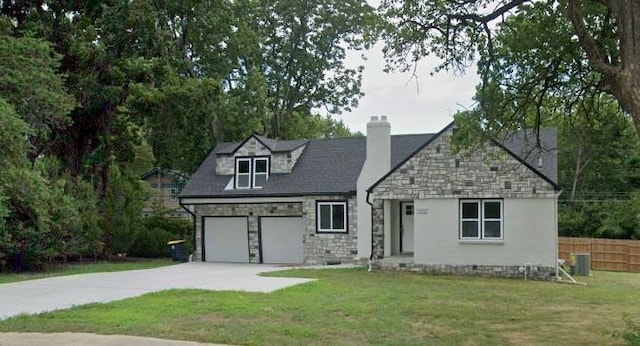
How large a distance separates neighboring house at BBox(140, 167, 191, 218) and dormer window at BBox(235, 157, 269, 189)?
32.2 ft

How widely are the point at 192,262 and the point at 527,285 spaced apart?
13.7 metres

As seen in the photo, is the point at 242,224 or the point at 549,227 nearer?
the point at 549,227

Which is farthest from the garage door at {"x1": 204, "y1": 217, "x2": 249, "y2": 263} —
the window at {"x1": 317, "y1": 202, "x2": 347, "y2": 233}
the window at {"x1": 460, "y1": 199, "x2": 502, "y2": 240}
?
the window at {"x1": 460, "y1": 199, "x2": 502, "y2": 240}

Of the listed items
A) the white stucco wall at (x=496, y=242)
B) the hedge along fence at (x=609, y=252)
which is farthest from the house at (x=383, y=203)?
the hedge along fence at (x=609, y=252)

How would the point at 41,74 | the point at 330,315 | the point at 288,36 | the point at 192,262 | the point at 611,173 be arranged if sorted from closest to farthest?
the point at 330,315
the point at 41,74
the point at 192,262
the point at 611,173
the point at 288,36

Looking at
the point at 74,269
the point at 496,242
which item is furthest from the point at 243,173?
the point at 496,242

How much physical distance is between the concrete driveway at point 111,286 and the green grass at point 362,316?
88 cm

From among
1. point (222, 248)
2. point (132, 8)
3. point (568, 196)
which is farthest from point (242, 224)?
point (568, 196)

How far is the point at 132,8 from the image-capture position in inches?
1046

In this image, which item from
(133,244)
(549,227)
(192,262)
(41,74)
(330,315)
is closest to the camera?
(330,315)

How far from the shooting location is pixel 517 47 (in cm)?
1103

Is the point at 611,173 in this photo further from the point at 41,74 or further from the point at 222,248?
the point at 41,74

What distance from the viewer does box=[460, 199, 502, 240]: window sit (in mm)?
20688

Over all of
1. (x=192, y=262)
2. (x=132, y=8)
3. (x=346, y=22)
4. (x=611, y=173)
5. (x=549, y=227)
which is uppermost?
(x=346, y=22)
